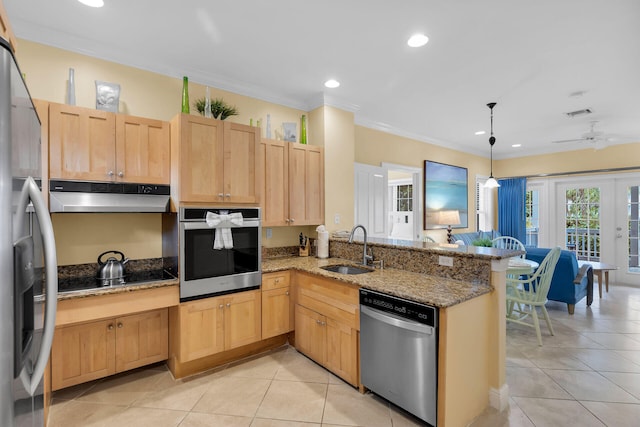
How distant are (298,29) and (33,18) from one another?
77.1 inches

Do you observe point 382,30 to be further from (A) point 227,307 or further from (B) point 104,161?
(A) point 227,307

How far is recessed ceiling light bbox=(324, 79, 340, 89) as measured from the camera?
10.9 feet

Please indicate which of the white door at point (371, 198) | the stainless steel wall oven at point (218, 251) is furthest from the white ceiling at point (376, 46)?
the stainless steel wall oven at point (218, 251)

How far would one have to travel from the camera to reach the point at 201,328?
8.34 feet

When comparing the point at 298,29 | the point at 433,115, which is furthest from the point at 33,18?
the point at 433,115

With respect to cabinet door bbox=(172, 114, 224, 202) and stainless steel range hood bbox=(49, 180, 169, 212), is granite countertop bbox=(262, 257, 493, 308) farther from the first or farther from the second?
stainless steel range hood bbox=(49, 180, 169, 212)

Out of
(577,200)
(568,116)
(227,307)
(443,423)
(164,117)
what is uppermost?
(568,116)

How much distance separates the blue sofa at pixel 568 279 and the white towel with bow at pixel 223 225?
162 inches

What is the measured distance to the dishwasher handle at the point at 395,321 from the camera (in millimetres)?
1833

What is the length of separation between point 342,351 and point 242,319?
959mm

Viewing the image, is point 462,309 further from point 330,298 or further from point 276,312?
point 276,312

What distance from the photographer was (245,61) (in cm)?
289

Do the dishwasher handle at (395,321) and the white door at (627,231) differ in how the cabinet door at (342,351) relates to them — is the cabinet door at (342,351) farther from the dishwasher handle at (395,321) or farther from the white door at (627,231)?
the white door at (627,231)

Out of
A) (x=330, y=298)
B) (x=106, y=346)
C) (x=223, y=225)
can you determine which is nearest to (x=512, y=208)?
(x=330, y=298)
